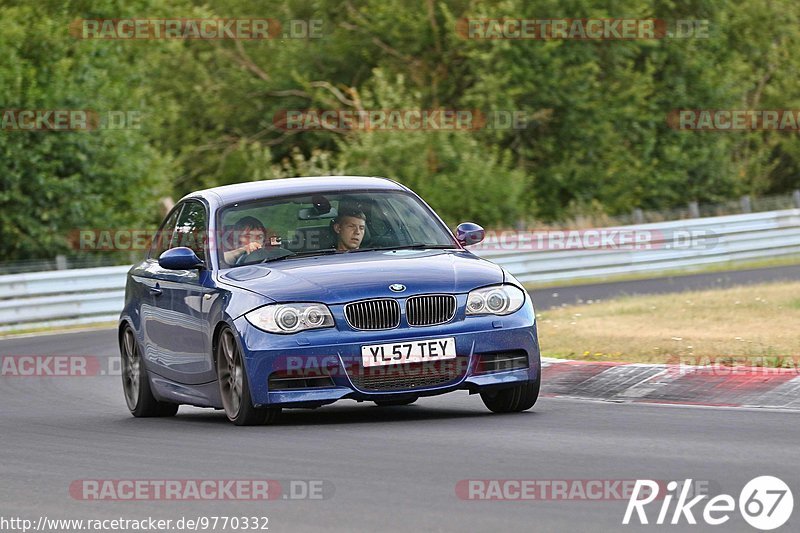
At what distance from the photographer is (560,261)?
27672mm

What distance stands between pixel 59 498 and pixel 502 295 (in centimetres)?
331

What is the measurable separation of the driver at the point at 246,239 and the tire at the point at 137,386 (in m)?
1.58

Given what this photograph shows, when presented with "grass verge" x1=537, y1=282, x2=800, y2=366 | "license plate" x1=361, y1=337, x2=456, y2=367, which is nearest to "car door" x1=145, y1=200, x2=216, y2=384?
"license plate" x1=361, y1=337, x2=456, y2=367

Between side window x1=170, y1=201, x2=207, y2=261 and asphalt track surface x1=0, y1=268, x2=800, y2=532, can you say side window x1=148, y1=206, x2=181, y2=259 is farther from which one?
asphalt track surface x1=0, y1=268, x2=800, y2=532

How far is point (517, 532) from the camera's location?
603 centimetres

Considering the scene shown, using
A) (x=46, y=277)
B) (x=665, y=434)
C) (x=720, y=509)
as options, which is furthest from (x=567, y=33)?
(x=720, y=509)

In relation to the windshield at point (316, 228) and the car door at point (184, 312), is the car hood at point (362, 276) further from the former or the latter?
the car door at point (184, 312)

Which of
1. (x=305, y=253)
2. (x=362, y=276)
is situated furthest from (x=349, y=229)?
(x=362, y=276)

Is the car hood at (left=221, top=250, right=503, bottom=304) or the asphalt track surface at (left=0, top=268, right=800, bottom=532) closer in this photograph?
the asphalt track surface at (left=0, top=268, right=800, bottom=532)

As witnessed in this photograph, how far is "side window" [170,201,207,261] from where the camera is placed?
11.0 m

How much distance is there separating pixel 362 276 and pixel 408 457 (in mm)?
1825

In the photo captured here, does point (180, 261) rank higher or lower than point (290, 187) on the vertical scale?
lower

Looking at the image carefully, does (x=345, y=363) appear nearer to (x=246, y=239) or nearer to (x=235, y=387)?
(x=235, y=387)

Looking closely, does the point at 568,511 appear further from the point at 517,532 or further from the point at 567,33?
the point at 567,33
